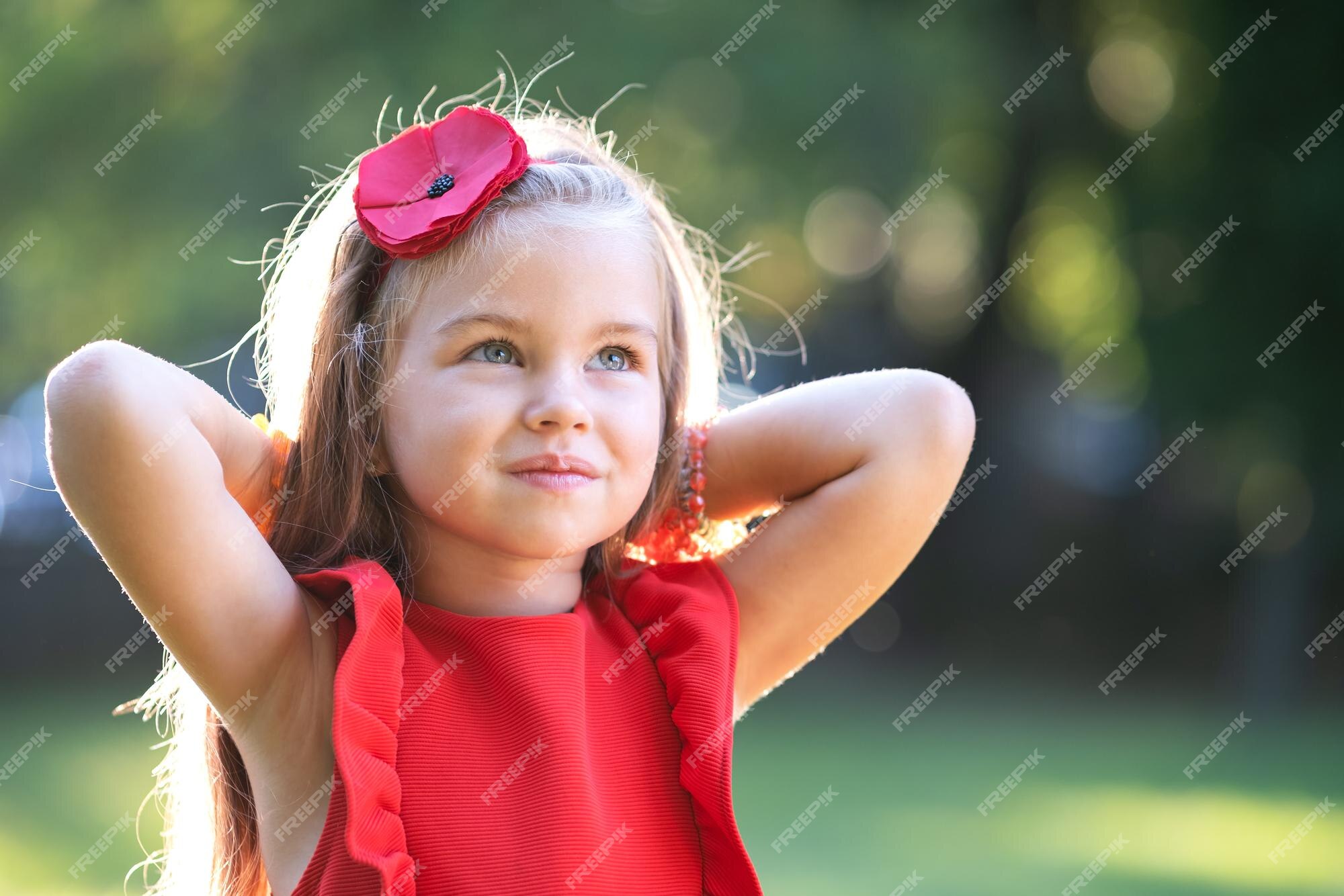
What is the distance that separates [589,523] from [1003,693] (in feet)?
21.1

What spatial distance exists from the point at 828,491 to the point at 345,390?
1.96 ft

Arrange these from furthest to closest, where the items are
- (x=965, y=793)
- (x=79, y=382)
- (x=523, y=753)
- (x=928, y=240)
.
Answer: (x=928, y=240) → (x=965, y=793) → (x=523, y=753) → (x=79, y=382)

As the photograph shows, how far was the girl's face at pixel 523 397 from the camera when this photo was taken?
4.73 ft

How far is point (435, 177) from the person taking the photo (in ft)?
5.19

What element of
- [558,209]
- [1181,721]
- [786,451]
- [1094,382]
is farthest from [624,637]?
[1094,382]

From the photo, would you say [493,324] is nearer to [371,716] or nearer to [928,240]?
[371,716]

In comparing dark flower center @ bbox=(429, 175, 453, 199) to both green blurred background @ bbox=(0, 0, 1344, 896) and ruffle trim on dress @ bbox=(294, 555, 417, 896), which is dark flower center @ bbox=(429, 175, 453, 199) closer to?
ruffle trim on dress @ bbox=(294, 555, 417, 896)

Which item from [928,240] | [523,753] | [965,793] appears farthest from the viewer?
[928,240]

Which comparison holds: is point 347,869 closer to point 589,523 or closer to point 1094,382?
point 589,523

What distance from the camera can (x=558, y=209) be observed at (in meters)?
1.54

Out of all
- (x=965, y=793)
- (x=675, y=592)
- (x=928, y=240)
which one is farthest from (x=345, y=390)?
(x=928, y=240)

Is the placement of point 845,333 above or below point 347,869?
below

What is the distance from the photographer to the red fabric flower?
1511 mm

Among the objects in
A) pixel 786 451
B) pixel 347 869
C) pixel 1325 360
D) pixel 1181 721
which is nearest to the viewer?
pixel 347 869
